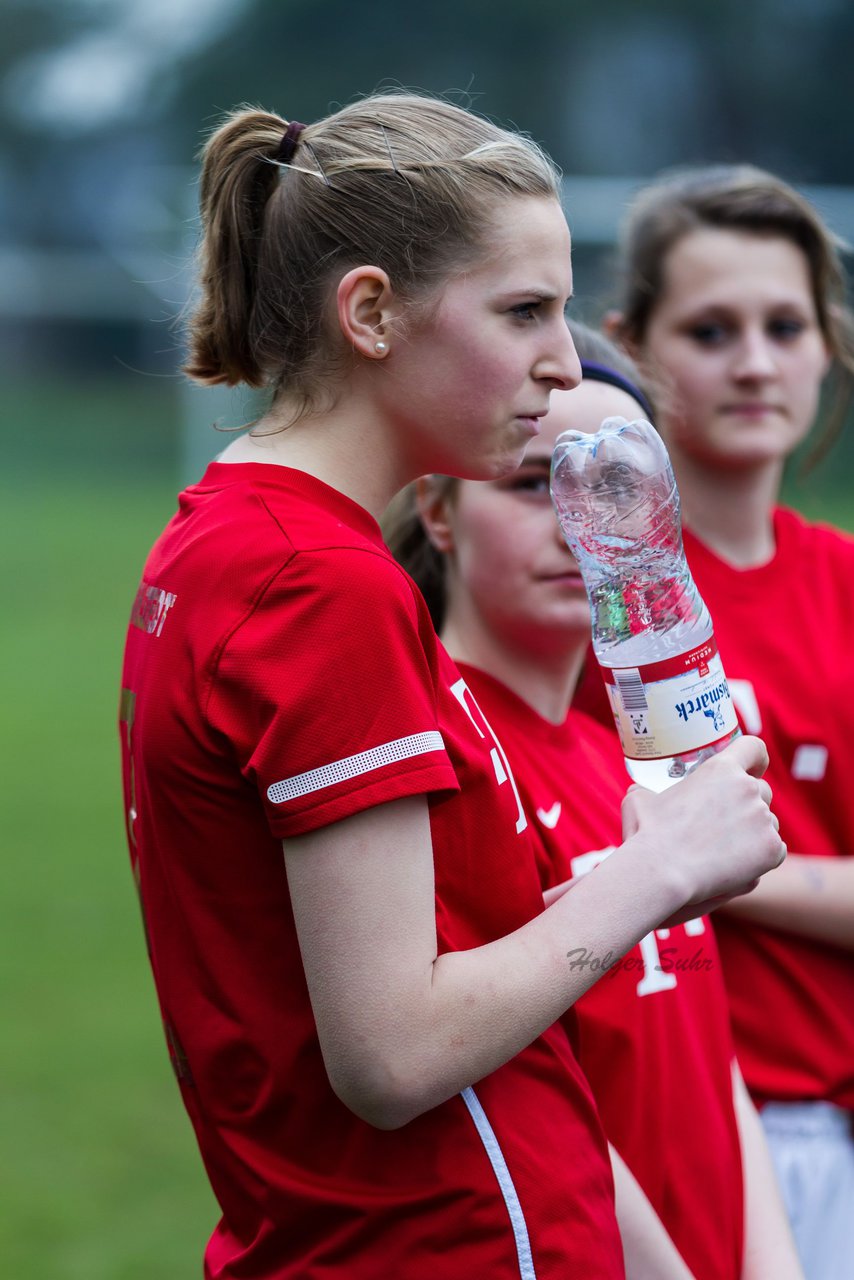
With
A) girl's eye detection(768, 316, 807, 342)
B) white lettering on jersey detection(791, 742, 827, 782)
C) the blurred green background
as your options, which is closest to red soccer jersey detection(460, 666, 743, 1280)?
white lettering on jersey detection(791, 742, 827, 782)

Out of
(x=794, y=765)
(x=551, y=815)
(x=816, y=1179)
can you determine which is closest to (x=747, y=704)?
(x=794, y=765)

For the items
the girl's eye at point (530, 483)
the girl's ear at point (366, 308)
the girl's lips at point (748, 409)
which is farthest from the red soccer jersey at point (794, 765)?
the girl's ear at point (366, 308)

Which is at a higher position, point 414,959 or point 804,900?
point 414,959

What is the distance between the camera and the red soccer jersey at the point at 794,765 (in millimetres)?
2182

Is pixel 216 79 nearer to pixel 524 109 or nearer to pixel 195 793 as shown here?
pixel 524 109

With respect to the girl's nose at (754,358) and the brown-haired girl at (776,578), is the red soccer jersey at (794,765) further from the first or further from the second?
the girl's nose at (754,358)

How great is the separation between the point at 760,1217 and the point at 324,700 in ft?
3.46

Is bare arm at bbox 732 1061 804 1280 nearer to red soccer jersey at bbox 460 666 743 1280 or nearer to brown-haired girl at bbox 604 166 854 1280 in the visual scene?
red soccer jersey at bbox 460 666 743 1280

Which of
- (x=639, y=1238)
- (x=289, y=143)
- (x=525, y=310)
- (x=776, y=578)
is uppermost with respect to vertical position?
(x=289, y=143)

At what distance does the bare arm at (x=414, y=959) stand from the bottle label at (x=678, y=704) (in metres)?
0.16

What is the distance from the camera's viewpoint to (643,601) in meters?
1.88

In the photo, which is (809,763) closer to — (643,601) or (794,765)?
(794,765)

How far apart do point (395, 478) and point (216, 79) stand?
35.2 metres

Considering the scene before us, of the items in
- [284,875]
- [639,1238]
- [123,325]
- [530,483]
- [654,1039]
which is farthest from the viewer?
[123,325]
